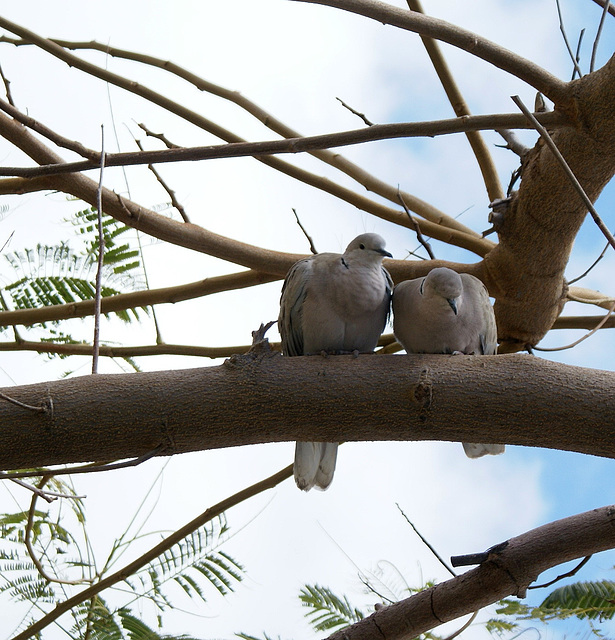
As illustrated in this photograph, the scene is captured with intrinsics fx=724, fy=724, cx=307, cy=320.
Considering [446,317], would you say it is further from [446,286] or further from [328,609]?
[328,609]

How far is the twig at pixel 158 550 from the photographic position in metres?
2.52

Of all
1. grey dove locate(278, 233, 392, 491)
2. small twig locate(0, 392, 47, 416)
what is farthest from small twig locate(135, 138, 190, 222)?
small twig locate(0, 392, 47, 416)

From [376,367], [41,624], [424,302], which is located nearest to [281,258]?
[424,302]

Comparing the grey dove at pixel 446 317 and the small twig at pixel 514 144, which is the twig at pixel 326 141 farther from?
the small twig at pixel 514 144

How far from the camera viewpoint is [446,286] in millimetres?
1980

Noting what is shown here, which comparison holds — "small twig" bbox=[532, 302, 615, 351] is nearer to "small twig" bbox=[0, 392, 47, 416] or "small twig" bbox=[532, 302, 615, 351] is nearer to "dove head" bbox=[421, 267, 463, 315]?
"dove head" bbox=[421, 267, 463, 315]

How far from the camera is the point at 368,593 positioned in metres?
2.74

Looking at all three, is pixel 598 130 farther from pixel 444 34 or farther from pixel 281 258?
pixel 281 258

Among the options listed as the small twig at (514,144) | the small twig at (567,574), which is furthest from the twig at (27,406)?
the small twig at (514,144)

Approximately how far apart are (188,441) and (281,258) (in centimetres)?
110

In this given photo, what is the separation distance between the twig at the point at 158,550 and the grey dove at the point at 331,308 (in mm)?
410

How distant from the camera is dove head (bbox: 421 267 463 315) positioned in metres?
1.98

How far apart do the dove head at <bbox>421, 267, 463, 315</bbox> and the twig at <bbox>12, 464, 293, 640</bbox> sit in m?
0.90

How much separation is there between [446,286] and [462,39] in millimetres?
638
